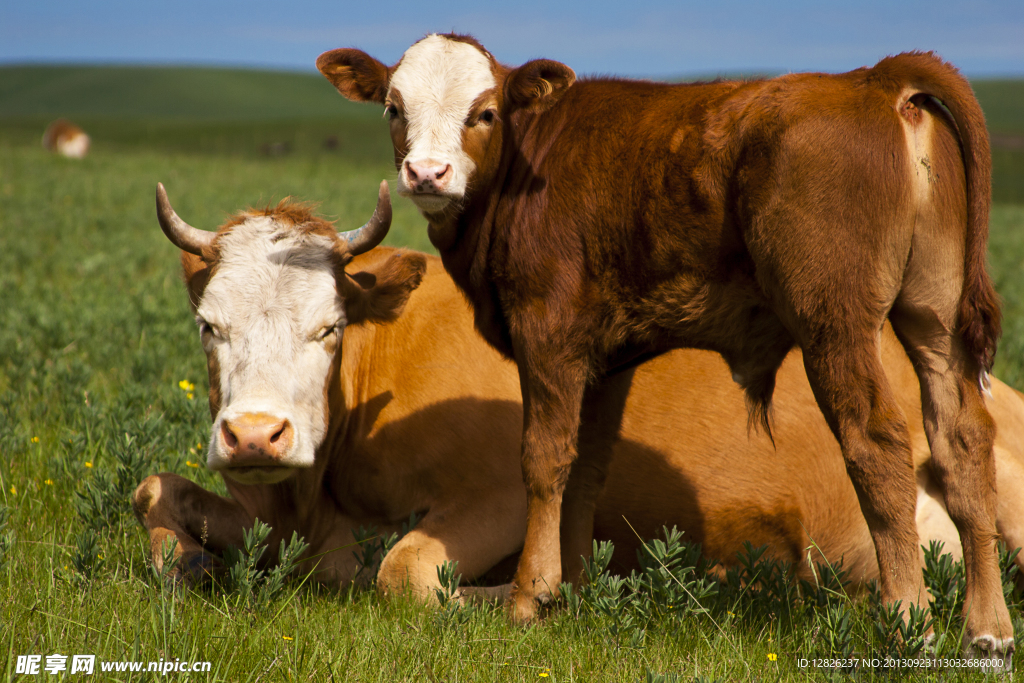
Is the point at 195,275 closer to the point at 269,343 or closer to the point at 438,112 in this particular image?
the point at 269,343

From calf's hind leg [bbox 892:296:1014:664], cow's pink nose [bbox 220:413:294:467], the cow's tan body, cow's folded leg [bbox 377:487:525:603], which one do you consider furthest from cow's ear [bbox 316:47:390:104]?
calf's hind leg [bbox 892:296:1014:664]

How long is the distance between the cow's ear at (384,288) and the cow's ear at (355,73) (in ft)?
2.75

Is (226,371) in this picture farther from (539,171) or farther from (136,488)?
(539,171)

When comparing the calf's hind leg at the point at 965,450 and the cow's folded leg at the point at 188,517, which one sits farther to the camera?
the cow's folded leg at the point at 188,517

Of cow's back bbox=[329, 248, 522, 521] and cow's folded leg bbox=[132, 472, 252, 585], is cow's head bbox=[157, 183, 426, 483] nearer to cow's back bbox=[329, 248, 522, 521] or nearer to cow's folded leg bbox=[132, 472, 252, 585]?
cow's back bbox=[329, 248, 522, 521]

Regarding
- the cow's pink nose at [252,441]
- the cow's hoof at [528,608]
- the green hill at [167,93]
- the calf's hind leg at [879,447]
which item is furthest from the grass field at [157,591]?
the green hill at [167,93]

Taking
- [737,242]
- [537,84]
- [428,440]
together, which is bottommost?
[428,440]

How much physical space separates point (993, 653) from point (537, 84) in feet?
9.10

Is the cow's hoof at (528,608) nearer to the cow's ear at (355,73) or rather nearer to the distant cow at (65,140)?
the cow's ear at (355,73)

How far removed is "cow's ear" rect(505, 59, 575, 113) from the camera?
3.75 metres

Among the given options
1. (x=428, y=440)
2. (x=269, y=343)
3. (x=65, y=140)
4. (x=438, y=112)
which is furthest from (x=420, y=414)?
(x=65, y=140)

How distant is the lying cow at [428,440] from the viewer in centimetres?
405

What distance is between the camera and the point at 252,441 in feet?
11.7

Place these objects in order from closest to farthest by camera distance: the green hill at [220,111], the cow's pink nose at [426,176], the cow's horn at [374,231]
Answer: the cow's pink nose at [426,176], the cow's horn at [374,231], the green hill at [220,111]
